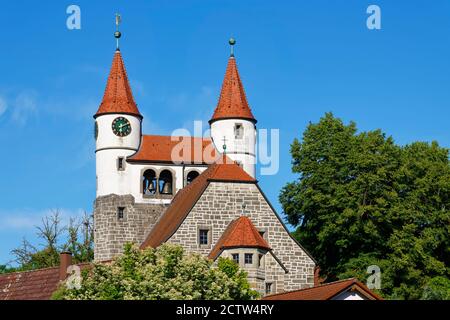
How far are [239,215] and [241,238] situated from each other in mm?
3242

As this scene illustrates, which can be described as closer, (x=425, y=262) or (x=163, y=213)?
(x=425, y=262)

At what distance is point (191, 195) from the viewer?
188 feet

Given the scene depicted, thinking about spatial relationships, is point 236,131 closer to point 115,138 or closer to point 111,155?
point 115,138

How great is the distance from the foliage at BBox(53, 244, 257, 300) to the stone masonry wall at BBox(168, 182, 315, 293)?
10.7 metres

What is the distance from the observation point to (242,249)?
50.9m

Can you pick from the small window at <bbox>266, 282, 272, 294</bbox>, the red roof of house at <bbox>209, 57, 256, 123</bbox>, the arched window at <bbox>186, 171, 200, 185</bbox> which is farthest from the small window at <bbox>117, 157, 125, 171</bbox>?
the small window at <bbox>266, 282, 272, 294</bbox>

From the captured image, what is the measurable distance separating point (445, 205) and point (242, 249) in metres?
13.6

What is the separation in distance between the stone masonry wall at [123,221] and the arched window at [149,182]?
3.33 feet

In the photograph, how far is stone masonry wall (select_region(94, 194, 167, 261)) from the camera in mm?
64562

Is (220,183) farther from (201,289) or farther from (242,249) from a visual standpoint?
(201,289)

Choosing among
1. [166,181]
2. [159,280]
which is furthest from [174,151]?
[159,280]

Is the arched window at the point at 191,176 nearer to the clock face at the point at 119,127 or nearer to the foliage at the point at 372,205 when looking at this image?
the clock face at the point at 119,127

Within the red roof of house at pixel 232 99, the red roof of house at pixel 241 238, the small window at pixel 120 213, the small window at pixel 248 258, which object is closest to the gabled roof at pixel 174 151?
the red roof of house at pixel 232 99
